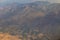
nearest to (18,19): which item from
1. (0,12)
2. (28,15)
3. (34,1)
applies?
(28,15)

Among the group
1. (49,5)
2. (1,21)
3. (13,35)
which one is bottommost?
(13,35)

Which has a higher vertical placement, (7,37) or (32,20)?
(32,20)

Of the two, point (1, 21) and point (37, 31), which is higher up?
point (1, 21)

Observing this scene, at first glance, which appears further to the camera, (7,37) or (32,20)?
(32,20)

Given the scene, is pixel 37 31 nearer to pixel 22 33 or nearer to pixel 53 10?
pixel 22 33

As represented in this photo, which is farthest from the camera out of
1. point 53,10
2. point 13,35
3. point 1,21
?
point 53,10

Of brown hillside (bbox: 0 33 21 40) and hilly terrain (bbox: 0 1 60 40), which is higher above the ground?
hilly terrain (bbox: 0 1 60 40)

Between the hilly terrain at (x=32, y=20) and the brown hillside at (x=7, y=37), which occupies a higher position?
the hilly terrain at (x=32, y=20)

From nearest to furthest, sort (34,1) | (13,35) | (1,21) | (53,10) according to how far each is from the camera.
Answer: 1. (13,35)
2. (1,21)
3. (53,10)
4. (34,1)
